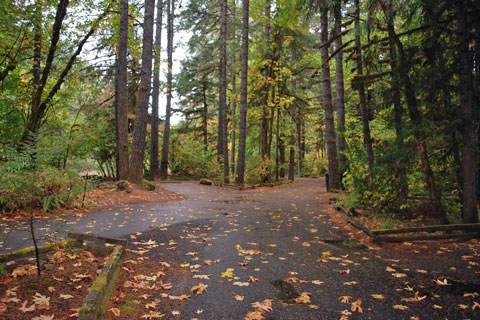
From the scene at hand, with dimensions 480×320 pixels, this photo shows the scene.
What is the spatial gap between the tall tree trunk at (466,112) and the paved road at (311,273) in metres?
1.05

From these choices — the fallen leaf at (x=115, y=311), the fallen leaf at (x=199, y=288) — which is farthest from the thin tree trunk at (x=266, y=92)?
the fallen leaf at (x=115, y=311)

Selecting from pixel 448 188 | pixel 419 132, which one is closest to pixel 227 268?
pixel 419 132

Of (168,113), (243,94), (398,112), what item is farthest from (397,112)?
→ (168,113)

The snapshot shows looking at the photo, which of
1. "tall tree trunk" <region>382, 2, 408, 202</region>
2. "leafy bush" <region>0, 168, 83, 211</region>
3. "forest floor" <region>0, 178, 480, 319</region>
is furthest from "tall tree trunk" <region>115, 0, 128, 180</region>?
"tall tree trunk" <region>382, 2, 408, 202</region>

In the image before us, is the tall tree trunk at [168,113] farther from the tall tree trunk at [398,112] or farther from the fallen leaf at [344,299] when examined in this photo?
the fallen leaf at [344,299]

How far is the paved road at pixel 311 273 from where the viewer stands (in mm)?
3295

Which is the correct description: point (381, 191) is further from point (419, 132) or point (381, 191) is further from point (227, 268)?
point (227, 268)

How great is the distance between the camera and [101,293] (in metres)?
2.93

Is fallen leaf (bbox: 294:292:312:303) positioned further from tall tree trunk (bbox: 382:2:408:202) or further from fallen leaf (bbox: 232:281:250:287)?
tall tree trunk (bbox: 382:2:408:202)

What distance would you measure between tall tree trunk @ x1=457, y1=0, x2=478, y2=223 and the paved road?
1046 mm

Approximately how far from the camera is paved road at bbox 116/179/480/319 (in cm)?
329

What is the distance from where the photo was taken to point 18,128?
12.9m

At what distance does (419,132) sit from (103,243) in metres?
6.58

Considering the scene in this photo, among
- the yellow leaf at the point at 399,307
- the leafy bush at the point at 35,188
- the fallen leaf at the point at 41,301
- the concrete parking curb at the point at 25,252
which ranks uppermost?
the leafy bush at the point at 35,188
